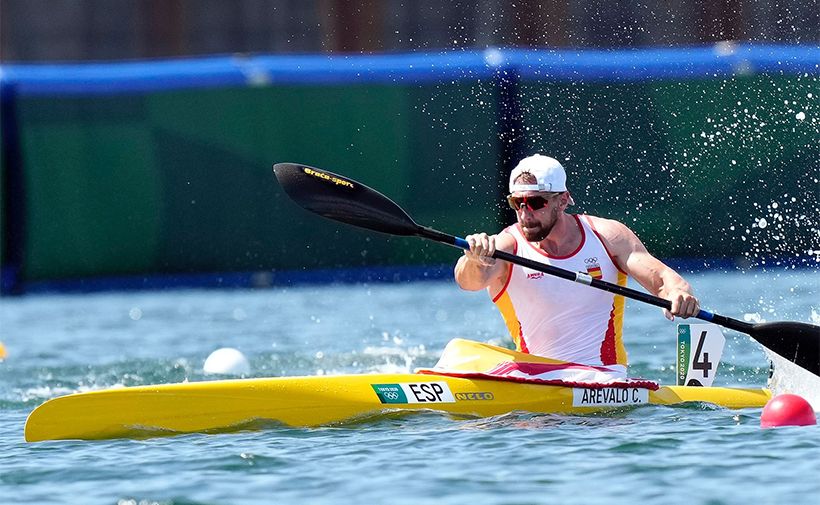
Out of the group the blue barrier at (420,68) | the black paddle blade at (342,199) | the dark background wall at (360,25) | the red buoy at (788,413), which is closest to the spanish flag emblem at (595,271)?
the black paddle blade at (342,199)

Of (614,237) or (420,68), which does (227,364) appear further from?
(420,68)

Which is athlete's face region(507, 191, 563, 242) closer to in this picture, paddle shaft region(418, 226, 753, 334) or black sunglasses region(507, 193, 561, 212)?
black sunglasses region(507, 193, 561, 212)

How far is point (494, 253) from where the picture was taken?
22.6ft

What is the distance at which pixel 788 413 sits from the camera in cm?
Result: 645

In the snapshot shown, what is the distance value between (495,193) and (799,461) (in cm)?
850

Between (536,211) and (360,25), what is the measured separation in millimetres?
12521

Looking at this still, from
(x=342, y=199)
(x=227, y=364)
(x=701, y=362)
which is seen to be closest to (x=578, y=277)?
(x=701, y=362)

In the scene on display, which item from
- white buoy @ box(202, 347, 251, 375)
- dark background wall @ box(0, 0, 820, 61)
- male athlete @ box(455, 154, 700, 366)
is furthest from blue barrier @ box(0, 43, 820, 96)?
male athlete @ box(455, 154, 700, 366)

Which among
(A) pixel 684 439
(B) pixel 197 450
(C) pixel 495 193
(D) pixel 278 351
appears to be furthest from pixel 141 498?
(C) pixel 495 193

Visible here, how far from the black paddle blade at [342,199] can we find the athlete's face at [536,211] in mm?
666

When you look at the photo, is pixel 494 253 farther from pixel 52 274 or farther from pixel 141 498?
pixel 52 274

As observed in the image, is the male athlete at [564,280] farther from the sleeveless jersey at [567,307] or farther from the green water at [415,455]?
the green water at [415,455]

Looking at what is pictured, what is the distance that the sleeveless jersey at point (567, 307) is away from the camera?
23.7 ft

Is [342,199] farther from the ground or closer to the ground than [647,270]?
farther from the ground
